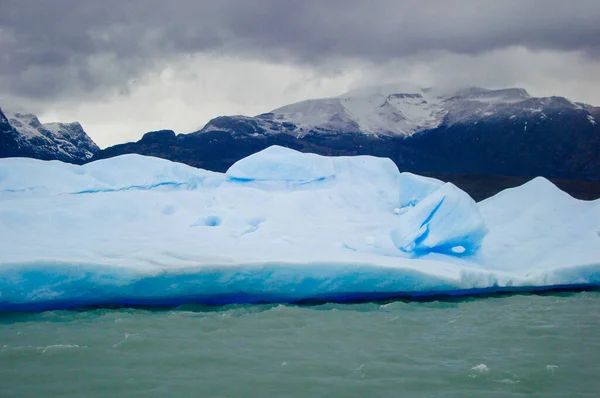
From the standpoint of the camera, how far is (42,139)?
4980 inches

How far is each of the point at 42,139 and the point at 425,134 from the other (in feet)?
253

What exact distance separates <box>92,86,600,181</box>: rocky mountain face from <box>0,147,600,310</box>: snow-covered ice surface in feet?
218

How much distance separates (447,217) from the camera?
1091 centimetres

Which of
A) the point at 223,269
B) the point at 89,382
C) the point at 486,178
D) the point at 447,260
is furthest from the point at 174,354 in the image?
the point at 486,178

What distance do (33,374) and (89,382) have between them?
659mm

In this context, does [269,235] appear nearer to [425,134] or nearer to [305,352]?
[305,352]

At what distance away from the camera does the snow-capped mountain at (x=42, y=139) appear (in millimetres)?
108125

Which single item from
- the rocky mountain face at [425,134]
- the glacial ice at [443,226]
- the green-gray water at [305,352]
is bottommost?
the green-gray water at [305,352]

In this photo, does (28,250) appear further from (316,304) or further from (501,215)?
(501,215)

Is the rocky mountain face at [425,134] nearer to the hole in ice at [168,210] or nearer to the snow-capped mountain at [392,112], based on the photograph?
the snow-capped mountain at [392,112]

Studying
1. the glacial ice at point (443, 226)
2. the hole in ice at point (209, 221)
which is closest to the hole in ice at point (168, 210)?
the hole in ice at point (209, 221)

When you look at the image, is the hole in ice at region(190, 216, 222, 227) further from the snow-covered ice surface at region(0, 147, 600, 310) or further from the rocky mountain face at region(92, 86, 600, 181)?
the rocky mountain face at region(92, 86, 600, 181)

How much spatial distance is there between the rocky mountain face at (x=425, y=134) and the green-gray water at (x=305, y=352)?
240ft

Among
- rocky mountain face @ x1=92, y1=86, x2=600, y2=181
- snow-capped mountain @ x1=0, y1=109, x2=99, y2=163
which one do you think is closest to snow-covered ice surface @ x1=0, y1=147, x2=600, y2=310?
rocky mountain face @ x1=92, y1=86, x2=600, y2=181
